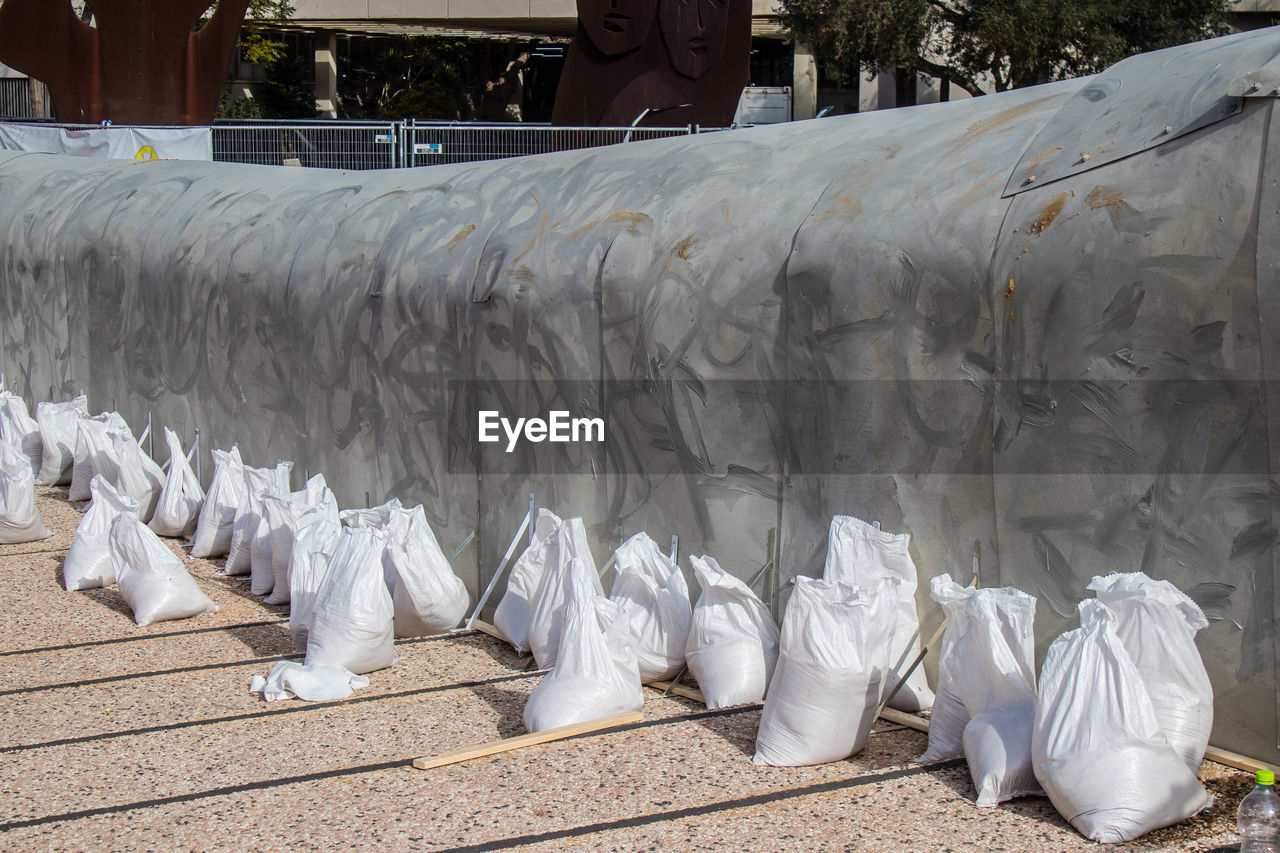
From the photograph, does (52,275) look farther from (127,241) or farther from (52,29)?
(52,29)

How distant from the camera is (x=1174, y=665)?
3.73m

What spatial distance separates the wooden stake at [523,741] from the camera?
4.41m

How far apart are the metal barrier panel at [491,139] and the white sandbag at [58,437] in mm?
3872

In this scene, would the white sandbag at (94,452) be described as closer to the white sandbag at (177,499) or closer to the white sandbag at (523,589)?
the white sandbag at (177,499)

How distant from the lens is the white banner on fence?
13805mm

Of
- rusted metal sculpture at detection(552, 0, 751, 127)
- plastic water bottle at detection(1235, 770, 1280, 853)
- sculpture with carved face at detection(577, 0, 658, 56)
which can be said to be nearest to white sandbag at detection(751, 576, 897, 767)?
plastic water bottle at detection(1235, 770, 1280, 853)

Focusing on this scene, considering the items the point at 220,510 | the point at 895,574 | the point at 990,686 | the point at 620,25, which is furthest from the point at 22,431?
the point at 620,25

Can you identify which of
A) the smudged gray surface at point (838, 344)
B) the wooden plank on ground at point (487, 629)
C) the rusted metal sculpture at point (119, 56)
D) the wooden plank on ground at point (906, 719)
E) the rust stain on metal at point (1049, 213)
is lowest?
the wooden plank on ground at point (487, 629)

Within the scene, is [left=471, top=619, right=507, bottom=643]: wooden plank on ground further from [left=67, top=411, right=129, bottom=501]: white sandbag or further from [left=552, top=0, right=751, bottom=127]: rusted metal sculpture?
[left=552, top=0, right=751, bottom=127]: rusted metal sculpture

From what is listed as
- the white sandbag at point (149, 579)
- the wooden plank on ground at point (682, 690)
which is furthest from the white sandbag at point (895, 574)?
the white sandbag at point (149, 579)

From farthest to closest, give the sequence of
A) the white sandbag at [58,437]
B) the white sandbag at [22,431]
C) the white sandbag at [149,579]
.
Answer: the white sandbag at [22,431]
the white sandbag at [58,437]
the white sandbag at [149,579]

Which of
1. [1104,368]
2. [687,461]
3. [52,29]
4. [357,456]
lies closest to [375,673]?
[687,461]

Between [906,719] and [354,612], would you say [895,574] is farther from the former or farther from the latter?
[354,612]

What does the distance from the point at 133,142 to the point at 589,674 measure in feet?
35.8
